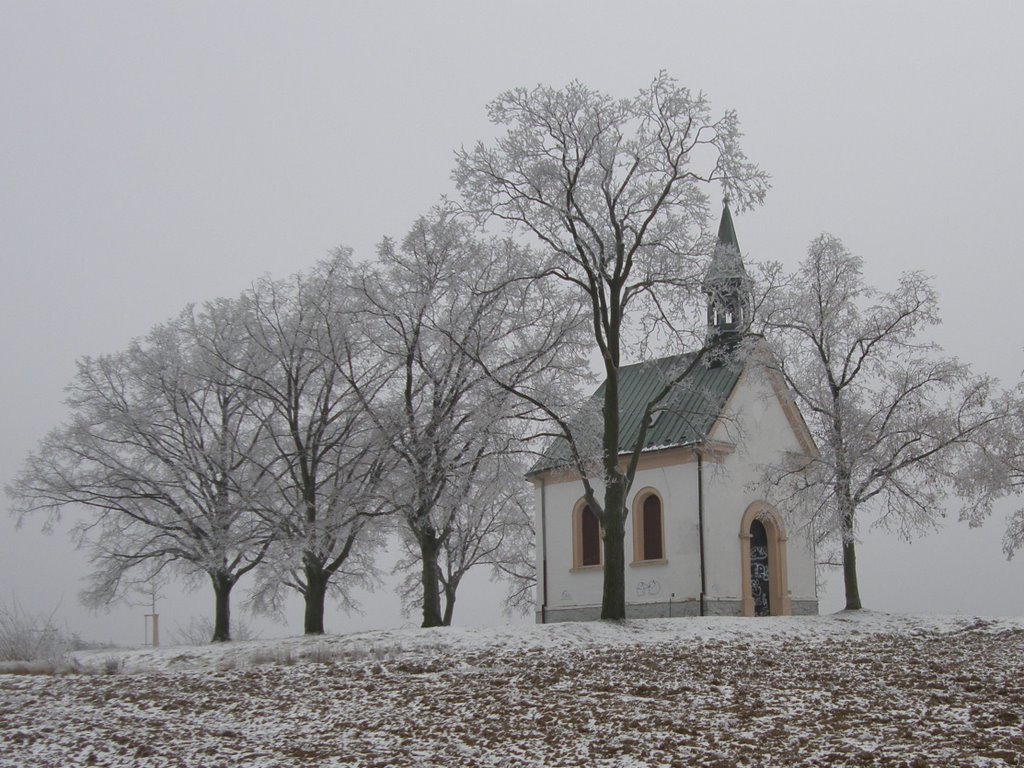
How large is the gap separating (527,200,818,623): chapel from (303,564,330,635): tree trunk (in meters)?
6.76

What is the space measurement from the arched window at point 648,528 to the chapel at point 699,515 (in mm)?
28

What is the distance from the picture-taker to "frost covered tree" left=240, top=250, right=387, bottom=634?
86.2 ft

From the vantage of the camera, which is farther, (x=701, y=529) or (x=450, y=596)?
(x=450, y=596)

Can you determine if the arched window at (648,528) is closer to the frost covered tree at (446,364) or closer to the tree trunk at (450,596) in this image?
the frost covered tree at (446,364)

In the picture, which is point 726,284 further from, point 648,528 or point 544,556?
point 544,556

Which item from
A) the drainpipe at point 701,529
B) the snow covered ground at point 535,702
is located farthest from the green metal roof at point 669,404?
the snow covered ground at point 535,702

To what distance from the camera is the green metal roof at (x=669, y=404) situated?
28906 mm

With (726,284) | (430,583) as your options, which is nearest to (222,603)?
(430,583)

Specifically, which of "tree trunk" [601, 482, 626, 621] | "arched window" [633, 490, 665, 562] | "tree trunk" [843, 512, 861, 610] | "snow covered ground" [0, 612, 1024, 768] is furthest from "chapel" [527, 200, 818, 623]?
"snow covered ground" [0, 612, 1024, 768]

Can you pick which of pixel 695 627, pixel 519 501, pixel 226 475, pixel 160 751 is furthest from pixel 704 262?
pixel 160 751

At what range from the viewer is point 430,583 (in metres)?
25.2

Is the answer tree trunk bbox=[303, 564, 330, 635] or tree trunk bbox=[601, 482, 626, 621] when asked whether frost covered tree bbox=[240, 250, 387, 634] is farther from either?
tree trunk bbox=[601, 482, 626, 621]

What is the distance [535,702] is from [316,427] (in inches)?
655

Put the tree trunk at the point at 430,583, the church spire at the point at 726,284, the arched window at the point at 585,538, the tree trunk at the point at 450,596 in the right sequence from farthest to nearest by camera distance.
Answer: the tree trunk at the point at 450,596 < the arched window at the point at 585,538 < the tree trunk at the point at 430,583 < the church spire at the point at 726,284
